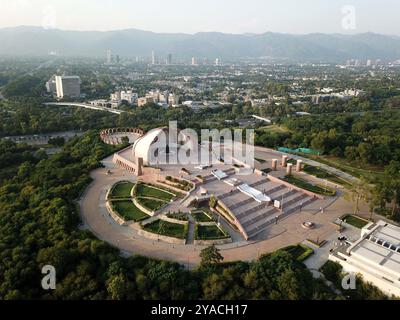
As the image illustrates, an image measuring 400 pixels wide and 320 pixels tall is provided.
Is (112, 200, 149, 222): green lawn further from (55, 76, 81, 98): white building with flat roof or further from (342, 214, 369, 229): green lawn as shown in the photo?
(55, 76, 81, 98): white building with flat roof

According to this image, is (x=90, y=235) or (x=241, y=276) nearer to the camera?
(x=241, y=276)

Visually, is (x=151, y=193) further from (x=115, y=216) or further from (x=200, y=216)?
(x=200, y=216)

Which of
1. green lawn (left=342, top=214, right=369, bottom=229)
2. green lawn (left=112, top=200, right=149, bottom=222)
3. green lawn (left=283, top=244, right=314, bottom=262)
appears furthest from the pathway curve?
green lawn (left=112, top=200, right=149, bottom=222)

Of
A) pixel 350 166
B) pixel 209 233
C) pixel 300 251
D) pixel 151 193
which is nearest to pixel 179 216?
pixel 209 233

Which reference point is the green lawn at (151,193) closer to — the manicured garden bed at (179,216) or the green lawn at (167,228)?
the manicured garden bed at (179,216)

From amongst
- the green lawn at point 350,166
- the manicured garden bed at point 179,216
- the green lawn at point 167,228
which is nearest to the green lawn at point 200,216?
the manicured garden bed at point 179,216

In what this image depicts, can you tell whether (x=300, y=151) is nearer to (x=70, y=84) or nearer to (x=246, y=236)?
Answer: (x=246, y=236)
